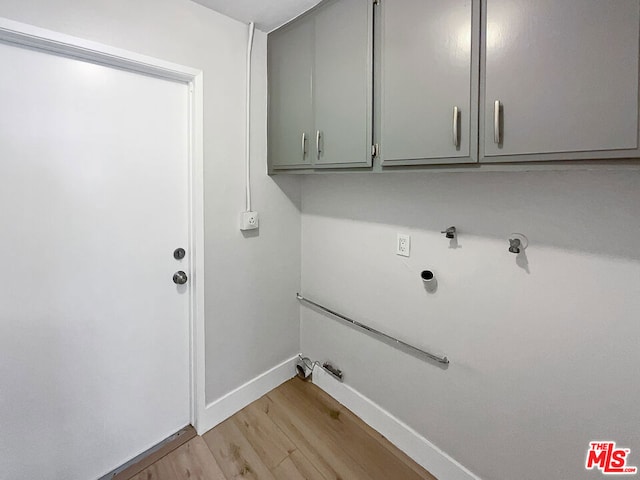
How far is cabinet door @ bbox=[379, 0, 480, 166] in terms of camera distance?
3.40 feet

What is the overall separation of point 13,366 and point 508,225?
214cm

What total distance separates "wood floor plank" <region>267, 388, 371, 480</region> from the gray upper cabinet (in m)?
1.55

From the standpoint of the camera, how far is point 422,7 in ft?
3.75

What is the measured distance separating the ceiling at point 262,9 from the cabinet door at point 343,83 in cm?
14

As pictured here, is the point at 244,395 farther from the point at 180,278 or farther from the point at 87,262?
the point at 87,262

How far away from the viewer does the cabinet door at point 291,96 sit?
1639 mm

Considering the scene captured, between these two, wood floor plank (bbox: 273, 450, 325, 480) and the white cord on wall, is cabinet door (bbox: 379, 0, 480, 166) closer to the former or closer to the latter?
the white cord on wall

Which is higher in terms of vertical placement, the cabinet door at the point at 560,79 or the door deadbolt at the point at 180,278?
the cabinet door at the point at 560,79

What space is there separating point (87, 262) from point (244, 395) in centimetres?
125

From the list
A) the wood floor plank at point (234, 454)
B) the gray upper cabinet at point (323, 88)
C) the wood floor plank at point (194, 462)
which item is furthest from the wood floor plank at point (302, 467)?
the gray upper cabinet at point (323, 88)

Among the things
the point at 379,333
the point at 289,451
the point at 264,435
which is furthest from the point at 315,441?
the point at 379,333

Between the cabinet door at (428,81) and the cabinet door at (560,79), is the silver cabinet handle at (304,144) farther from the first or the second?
Result: the cabinet door at (560,79)

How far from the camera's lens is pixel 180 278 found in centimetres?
167

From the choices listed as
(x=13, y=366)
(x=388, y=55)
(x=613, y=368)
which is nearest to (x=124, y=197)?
(x=13, y=366)
